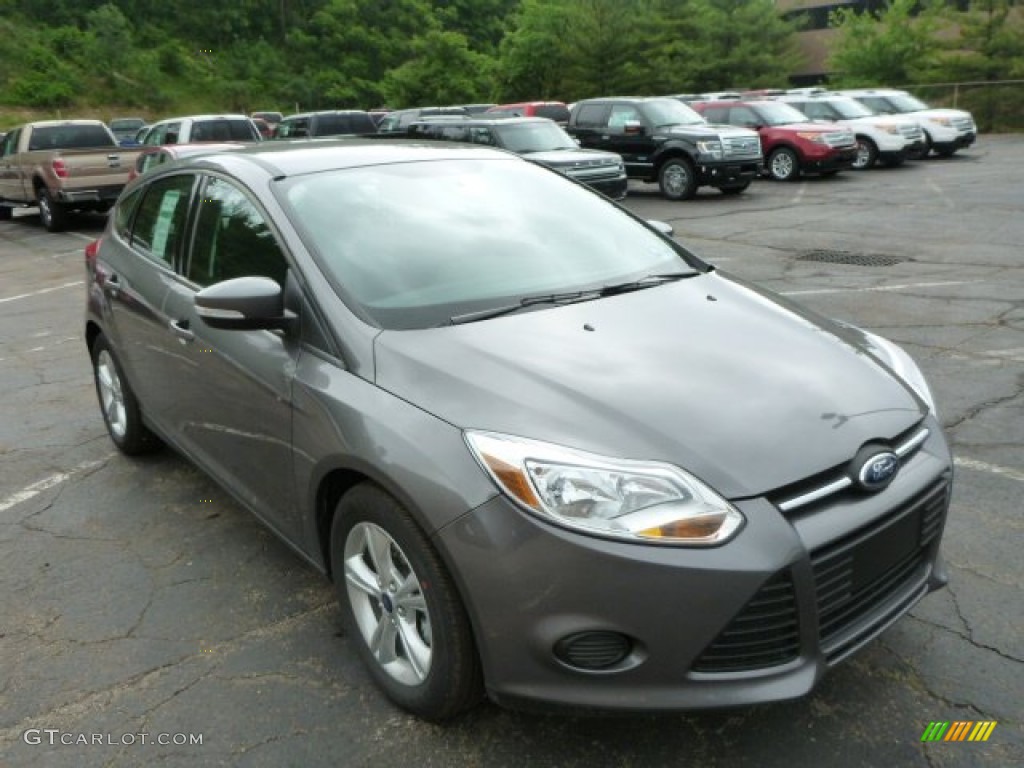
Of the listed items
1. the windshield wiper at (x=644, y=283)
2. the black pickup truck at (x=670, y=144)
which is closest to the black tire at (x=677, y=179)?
the black pickup truck at (x=670, y=144)

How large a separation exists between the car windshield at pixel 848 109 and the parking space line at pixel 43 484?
64.7ft

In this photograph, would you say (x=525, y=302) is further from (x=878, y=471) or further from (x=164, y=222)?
(x=164, y=222)

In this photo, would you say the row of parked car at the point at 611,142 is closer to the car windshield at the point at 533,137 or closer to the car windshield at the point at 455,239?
the car windshield at the point at 533,137

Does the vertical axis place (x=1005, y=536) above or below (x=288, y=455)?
below

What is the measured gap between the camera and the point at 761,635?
2262 mm

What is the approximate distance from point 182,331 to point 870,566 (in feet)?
9.19

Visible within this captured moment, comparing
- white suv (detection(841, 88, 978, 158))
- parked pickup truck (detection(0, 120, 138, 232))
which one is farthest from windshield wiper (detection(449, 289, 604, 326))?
white suv (detection(841, 88, 978, 158))

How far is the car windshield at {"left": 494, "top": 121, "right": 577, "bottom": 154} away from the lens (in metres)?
14.9

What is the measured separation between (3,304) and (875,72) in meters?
35.6

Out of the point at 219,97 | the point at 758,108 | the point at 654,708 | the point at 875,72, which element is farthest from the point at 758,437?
the point at 219,97

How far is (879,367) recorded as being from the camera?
2953 millimetres

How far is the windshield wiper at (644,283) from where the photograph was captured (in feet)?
10.8

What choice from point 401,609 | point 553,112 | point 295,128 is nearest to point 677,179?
point 553,112

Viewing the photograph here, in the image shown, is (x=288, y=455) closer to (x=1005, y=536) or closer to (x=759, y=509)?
(x=759, y=509)
